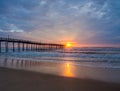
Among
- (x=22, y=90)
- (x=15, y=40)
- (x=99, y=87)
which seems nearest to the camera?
(x=22, y=90)

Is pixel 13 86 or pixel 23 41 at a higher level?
pixel 23 41

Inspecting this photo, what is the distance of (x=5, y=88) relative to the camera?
222 inches

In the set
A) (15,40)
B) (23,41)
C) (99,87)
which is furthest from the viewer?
(23,41)

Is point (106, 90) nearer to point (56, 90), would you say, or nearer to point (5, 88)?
point (56, 90)

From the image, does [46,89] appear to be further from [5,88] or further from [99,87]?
[99,87]

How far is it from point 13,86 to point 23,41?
172 ft

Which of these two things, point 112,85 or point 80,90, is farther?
point 112,85

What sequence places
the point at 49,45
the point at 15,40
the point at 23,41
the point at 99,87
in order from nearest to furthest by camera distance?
the point at 99,87 → the point at 15,40 → the point at 23,41 → the point at 49,45

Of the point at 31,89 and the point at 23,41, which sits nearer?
the point at 31,89

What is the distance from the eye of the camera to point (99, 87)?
590 cm

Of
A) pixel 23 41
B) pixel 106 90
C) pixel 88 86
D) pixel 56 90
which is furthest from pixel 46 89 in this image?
pixel 23 41

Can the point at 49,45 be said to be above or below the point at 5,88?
above

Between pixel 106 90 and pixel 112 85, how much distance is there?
76cm

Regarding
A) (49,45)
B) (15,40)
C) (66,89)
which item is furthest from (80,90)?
(49,45)
